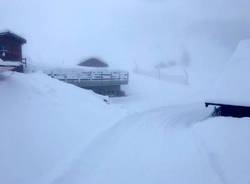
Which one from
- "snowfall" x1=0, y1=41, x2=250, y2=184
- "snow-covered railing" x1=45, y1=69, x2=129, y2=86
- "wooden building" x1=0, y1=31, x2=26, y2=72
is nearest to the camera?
"snowfall" x1=0, y1=41, x2=250, y2=184

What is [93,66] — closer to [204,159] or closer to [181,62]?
[204,159]

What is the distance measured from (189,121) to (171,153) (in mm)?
12123

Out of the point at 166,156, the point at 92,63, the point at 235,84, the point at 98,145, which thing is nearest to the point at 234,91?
the point at 235,84

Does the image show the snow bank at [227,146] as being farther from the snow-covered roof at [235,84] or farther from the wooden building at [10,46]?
the wooden building at [10,46]

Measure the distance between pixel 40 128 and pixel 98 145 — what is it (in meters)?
3.04

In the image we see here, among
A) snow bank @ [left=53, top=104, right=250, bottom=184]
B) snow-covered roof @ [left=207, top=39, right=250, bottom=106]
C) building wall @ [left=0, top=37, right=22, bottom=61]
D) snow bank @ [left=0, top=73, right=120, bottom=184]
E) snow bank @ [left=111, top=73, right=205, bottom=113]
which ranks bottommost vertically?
snow bank @ [left=111, top=73, right=205, bottom=113]

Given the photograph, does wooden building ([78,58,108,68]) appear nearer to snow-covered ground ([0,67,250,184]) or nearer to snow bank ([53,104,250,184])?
snow-covered ground ([0,67,250,184])

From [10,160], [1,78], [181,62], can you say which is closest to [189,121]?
[1,78]

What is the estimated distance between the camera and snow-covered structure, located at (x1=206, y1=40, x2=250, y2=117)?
21.5 meters

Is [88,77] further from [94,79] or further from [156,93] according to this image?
[156,93]

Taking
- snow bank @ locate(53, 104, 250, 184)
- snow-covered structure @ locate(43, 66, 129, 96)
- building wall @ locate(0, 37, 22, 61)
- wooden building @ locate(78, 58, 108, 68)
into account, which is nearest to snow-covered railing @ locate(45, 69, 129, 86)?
snow-covered structure @ locate(43, 66, 129, 96)

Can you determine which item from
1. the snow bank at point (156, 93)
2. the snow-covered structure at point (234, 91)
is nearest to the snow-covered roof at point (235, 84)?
the snow-covered structure at point (234, 91)

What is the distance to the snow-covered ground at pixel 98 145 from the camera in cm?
1194

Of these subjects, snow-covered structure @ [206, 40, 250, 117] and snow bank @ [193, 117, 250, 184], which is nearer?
snow bank @ [193, 117, 250, 184]
